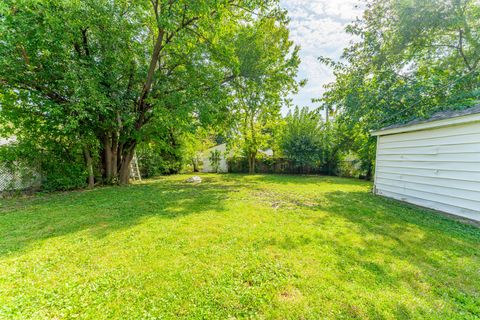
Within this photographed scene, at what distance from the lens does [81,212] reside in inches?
180

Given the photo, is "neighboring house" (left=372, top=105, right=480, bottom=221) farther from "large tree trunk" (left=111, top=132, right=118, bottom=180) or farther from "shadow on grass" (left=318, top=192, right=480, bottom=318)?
"large tree trunk" (left=111, top=132, right=118, bottom=180)

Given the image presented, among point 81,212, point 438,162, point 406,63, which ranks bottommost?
point 81,212

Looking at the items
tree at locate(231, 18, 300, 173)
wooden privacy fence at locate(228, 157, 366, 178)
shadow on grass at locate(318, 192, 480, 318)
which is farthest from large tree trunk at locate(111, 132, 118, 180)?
wooden privacy fence at locate(228, 157, 366, 178)

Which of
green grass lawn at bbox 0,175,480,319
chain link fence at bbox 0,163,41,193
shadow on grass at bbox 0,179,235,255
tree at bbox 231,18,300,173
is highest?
tree at bbox 231,18,300,173

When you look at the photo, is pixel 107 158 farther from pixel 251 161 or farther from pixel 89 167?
pixel 251 161

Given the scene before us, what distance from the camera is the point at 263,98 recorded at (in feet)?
33.4

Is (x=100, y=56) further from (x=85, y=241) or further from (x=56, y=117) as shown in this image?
(x=85, y=241)

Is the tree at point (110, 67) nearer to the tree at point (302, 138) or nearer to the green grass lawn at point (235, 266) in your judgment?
the green grass lawn at point (235, 266)

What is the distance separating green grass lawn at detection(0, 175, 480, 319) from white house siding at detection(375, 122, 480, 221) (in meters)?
0.75

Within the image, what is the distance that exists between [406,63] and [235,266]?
1124 centimetres

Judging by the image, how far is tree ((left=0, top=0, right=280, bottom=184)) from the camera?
5.65 meters

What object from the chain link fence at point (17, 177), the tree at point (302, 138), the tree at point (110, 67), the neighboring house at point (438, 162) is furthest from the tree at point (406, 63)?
the chain link fence at point (17, 177)

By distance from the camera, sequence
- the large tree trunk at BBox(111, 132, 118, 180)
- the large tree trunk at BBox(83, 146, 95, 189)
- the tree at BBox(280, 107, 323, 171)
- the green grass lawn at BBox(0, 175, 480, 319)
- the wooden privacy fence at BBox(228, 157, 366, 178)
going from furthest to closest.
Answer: the wooden privacy fence at BBox(228, 157, 366, 178) → the tree at BBox(280, 107, 323, 171) → the large tree trunk at BBox(111, 132, 118, 180) → the large tree trunk at BBox(83, 146, 95, 189) → the green grass lawn at BBox(0, 175, 480, 319)

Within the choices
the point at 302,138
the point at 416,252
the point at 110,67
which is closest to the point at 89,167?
the point at 110,67
